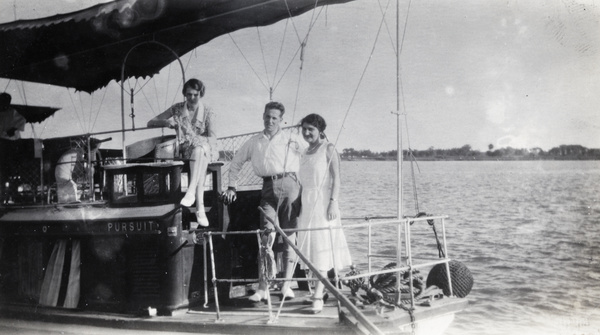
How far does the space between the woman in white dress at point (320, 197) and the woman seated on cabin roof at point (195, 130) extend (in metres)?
1.18

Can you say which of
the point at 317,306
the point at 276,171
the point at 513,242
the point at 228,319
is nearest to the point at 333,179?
the point at 276,171

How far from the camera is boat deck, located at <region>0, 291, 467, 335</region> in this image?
4.98 metres

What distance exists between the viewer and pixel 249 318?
5.45m

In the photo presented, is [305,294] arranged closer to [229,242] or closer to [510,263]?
[229,242]

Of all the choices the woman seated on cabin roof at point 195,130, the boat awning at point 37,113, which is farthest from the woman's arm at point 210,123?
the boat awning at point 37,113

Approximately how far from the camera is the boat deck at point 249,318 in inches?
196

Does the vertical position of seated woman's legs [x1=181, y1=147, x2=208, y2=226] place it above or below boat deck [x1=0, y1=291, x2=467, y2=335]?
above

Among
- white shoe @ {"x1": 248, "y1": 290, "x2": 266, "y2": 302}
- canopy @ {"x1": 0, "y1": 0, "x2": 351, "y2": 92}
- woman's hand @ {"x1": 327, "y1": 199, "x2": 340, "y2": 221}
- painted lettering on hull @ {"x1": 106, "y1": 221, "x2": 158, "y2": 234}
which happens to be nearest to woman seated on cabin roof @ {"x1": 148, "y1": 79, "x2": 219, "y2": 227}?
painted lettering on hull @ {"x1": 106, "y1": 221, "x2": 158, "y2": 234}

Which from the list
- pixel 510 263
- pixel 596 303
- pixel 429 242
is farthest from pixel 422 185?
pixel 596 303

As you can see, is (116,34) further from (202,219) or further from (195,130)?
(202,219)

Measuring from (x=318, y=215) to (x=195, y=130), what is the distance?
1.86 m

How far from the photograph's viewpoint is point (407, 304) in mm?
5504

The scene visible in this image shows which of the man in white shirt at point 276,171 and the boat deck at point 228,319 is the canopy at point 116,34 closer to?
the man in white shirt at point 276,171

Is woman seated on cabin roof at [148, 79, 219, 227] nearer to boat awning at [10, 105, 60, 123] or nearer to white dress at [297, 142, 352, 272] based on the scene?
white dress at [297, 142, 352, 272]
